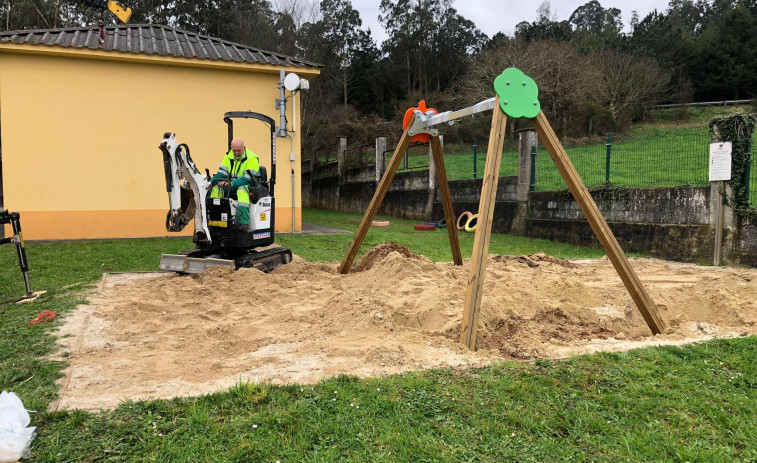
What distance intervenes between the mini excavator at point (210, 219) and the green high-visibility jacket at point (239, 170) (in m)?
0.11

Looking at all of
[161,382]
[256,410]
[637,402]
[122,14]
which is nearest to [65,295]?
[161,382]

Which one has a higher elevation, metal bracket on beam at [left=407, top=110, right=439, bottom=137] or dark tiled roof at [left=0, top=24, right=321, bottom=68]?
dark tiled roof at [left=0, top=24, right=321, bottom=68]

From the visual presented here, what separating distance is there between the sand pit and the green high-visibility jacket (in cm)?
125

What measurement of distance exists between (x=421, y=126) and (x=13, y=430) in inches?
180

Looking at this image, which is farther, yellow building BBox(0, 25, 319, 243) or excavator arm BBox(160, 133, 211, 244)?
yellow building BBox(0, 25, 319, 243)

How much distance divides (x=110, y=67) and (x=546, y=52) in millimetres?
21389

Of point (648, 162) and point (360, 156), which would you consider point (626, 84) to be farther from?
point (648, 162)

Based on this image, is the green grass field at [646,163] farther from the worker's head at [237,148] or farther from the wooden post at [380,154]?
the worker's head at [237,148]

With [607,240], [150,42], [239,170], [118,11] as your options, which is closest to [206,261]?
[239,170]

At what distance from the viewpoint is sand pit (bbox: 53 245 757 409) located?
3.38 metres

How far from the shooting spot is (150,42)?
11781 millimetres

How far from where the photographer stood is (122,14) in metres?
11.6

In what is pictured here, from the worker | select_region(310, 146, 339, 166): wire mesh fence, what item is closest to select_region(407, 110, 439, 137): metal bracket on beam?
the worker

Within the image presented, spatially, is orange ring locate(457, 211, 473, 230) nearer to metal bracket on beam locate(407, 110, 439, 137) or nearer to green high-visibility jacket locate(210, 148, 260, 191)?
green high-visibility jacket locate(210, 148, 260, 191)
